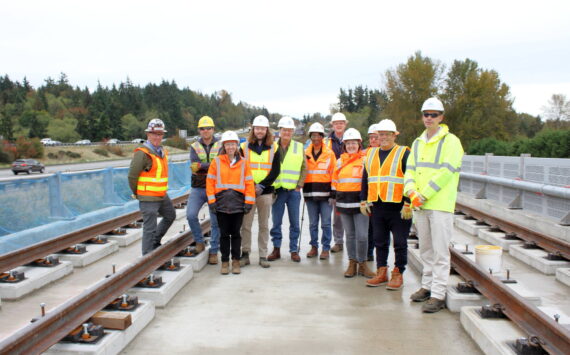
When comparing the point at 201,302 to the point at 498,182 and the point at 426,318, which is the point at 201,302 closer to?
the point at 426,318

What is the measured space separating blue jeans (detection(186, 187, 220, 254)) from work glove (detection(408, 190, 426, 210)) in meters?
3.11

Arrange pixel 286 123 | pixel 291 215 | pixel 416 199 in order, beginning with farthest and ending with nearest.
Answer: pixel 291 215, pixel 286 123, pixel 416 199

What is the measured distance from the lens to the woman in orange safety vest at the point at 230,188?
6.52 metres

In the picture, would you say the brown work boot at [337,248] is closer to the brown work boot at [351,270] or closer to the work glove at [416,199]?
the brown work boot at [351,270]

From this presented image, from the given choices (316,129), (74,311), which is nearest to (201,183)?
(316,129)

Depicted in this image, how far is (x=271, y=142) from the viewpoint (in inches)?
282

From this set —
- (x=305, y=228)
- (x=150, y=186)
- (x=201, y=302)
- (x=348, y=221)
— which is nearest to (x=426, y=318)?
(x=348, y=221)

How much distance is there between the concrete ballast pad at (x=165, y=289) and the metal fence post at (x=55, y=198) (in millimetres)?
4211

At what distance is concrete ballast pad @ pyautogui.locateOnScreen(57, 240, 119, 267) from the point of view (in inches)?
280

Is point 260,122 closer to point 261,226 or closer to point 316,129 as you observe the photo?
point 316,129

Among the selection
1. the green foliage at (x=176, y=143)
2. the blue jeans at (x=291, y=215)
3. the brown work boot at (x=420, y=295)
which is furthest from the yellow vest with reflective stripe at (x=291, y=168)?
the green foliage at (x=176, y=143)

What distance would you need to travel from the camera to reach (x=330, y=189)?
24.9 ft

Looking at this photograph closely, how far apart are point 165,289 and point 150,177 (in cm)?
174

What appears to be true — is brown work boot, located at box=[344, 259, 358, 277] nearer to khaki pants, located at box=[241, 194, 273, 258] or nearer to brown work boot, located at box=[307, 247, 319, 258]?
brown work boot, located at box=[307, 247, 319, 258]
